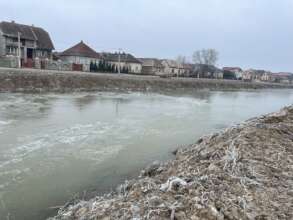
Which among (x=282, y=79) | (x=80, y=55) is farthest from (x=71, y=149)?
(x=282, y=79)

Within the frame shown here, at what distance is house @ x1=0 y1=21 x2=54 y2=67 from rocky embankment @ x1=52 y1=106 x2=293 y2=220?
1796 inches

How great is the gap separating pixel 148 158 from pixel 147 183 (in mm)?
4093

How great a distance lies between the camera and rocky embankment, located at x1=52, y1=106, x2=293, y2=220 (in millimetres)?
4434

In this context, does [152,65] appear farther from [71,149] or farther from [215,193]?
[215,193]

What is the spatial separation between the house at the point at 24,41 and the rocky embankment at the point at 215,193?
45.6 meters

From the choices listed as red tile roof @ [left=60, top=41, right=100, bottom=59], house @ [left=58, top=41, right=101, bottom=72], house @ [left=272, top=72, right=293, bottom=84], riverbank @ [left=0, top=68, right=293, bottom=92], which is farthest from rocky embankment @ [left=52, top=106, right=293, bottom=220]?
house @ [left=272, top=72, right=293, bottom=84]

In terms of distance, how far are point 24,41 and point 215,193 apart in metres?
51.6

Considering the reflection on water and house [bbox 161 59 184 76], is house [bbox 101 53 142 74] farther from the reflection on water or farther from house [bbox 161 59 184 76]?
the reflection on water

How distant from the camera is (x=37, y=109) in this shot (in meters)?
19.0

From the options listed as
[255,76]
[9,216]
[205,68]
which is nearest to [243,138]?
[9,216]

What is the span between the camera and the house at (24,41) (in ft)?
162

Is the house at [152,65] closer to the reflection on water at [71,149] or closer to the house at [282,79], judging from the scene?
the house at [282,79]

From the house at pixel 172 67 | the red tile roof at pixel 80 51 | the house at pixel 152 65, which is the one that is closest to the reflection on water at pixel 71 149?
the red tile roof at pixel 80 51

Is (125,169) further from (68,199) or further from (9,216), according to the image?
(9,216)
